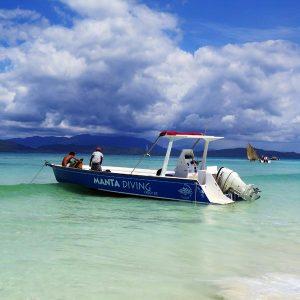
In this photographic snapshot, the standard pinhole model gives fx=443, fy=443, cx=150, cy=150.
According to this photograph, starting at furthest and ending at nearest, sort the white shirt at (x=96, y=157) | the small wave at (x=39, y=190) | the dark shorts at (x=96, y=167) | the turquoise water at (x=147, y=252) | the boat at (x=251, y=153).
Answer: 1. the boat at (x=251, y=153)
2. the small wave at (x=39, y=190)
3. the dark shorts at (x=96, y=167)
4. the white shirt at (x=96, y=157)
5. the turquoise water at (x=147, y=252)

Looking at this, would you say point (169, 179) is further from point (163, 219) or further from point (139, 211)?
point (163, 219)

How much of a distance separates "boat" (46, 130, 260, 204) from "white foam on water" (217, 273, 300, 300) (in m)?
9.10

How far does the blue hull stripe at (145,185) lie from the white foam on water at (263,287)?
9050 mm

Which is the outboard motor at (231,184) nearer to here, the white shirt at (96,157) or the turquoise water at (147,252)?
the turquoise water at (147,252)

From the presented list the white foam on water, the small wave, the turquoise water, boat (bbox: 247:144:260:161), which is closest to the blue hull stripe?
the turquoise water

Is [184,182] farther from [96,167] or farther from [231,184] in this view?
[96,167]

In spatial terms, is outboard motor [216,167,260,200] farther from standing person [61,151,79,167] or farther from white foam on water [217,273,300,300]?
white foam on water [217,273,300,300]

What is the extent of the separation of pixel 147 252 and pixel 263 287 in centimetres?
277

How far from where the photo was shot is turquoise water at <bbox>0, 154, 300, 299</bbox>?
6238 mm

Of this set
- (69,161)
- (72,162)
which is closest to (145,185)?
(72,162)

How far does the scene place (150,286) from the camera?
6.40 meters

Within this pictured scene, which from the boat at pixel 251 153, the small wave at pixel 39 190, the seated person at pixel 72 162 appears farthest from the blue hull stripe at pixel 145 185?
the boat at pixel 251 153

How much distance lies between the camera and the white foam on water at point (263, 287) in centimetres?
593

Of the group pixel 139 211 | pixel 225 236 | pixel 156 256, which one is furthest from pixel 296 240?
pixel 139 211
